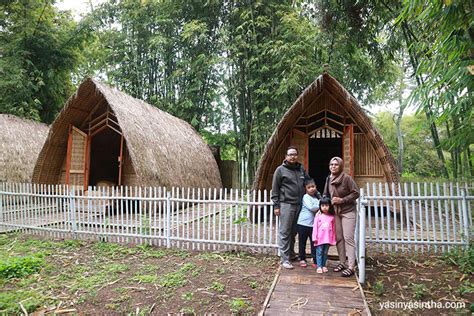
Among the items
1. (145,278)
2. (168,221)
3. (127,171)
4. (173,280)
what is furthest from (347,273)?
(127,171)

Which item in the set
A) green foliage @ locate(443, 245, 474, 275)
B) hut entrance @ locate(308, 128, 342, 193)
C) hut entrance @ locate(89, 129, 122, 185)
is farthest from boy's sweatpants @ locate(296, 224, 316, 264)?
hut entrance @ locate(89, 129, 122, 185)

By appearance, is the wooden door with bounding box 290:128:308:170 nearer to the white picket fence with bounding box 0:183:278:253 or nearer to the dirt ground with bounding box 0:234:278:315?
the white picket fence with bounding box 0:183:278:253

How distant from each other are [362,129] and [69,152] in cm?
859

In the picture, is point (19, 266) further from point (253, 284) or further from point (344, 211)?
point (344, 211)

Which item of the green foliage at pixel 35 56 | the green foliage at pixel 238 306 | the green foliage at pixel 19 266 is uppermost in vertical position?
the green foliage at pixel 35 56

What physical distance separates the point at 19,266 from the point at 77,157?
17.8 ft

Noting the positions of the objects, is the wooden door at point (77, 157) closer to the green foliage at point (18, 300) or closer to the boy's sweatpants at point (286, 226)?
the green foliage at point (18, 300)

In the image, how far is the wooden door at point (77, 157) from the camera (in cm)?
950

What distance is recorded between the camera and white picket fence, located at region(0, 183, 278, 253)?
538 centimetres

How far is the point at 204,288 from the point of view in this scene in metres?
4.09

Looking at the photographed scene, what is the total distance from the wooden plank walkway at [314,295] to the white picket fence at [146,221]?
1.04 metres

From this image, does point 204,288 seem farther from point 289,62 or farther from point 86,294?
point 289,62

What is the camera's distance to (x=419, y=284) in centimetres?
405

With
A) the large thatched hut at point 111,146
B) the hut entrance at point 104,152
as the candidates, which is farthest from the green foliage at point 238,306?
the hut entrance at point 104,152
